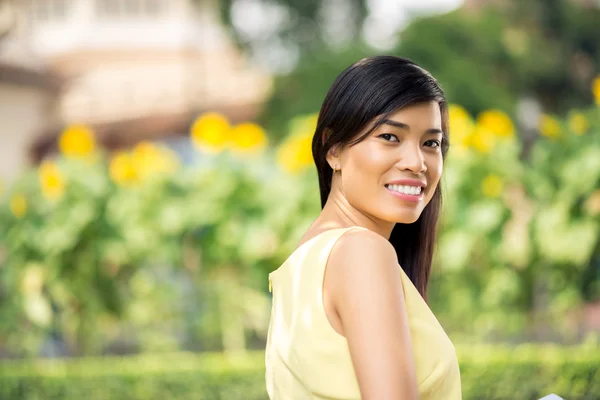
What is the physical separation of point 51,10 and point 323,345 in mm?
35733

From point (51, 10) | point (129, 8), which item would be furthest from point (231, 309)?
point (51, 10)

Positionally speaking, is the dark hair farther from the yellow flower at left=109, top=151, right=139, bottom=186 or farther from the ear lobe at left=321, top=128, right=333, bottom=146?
the yellow flower at left=109, top=151, right=139, bottom=186

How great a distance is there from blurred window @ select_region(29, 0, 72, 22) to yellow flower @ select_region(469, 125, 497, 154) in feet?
Answer: 101

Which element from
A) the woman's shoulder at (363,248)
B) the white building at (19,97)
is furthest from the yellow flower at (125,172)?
the white building at (19,97)

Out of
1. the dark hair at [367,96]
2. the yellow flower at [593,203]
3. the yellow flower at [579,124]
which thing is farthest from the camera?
the yellow flower at [579,124]

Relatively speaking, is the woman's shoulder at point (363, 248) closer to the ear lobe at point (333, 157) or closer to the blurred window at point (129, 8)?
the ear lobe at point (333, 157)

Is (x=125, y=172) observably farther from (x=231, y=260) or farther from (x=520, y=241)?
(x=520, y=241)

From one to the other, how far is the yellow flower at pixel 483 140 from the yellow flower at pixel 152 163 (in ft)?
6.58

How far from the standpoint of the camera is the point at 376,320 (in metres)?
1.33

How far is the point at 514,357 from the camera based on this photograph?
196 inches

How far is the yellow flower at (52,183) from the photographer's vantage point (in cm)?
626

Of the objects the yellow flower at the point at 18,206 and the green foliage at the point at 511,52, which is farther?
the green foliage at the point at 511,52

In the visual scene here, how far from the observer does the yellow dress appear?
4.61 ft

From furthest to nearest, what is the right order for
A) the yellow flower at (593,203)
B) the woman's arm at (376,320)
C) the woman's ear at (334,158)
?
1. the yellow flower at (593,203)
2. the woman's ear at (334,158)
3. the woman's arm at (376,320)
